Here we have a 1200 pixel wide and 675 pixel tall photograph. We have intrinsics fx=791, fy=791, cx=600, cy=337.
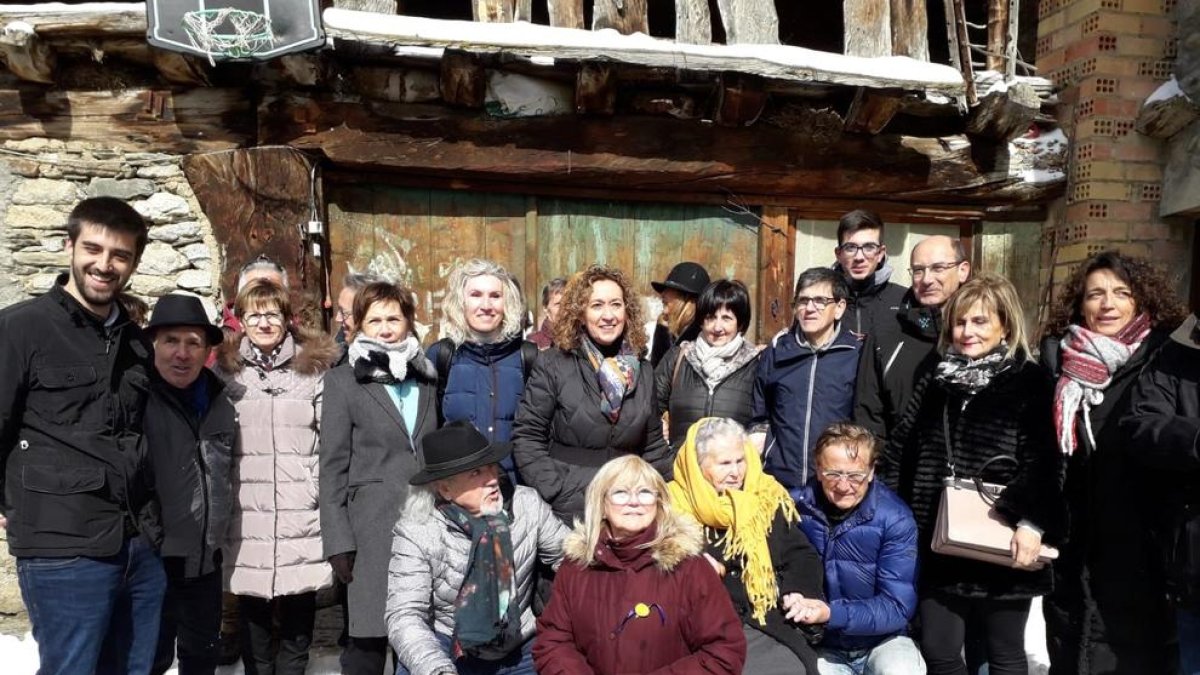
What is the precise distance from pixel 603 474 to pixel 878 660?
1.22m

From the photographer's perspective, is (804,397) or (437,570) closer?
(437,570)

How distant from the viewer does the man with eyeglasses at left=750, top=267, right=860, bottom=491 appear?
313cm

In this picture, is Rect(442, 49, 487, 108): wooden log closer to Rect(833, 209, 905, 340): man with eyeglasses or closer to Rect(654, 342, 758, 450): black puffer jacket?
Rect(654, 342, 758, 450): black puffer jacket

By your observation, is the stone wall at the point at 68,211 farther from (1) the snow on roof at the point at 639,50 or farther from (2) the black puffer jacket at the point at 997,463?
(2) the black puffer jacket at the point at 997,463

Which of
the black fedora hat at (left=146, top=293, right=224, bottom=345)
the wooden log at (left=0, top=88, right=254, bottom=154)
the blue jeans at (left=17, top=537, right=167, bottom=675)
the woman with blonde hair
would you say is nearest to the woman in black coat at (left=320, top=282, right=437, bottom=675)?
the woman with blonde hair

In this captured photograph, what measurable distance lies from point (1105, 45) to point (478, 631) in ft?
16.6

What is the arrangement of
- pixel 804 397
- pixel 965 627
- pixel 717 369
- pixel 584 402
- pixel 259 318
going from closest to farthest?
pixel 965 627 < pixel 584 402 < pixel 259 318 < pixel 804 397 < pixel 717 369

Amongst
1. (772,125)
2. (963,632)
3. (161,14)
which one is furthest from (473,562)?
(772,125)

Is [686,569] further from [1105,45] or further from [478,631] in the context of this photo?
[1105,45]

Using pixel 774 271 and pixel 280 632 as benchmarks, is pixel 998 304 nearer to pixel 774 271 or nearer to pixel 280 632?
pixel 774 271

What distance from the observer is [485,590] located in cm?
252

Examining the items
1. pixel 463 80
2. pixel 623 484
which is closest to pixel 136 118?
pixel 463 80

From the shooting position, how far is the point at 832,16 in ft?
19.4

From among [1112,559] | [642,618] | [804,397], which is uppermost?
[804,397]
